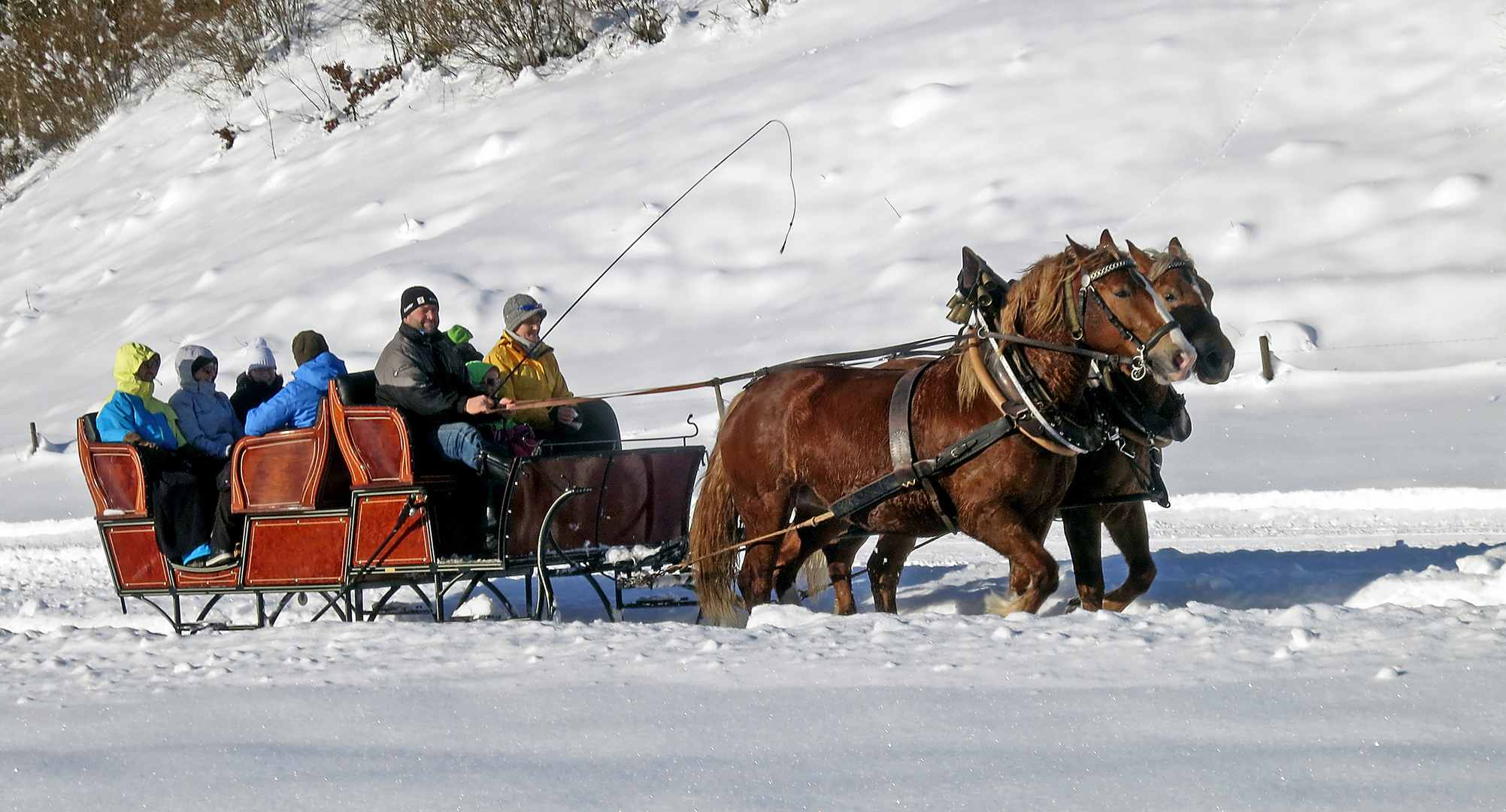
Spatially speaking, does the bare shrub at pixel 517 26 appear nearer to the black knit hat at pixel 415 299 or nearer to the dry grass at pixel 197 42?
the dry grass at pixel 197 42

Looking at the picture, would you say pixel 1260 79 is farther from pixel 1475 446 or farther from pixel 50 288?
pixel 50 288

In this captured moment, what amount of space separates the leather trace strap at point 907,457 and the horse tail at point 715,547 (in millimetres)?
1023

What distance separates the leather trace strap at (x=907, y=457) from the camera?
508 cm

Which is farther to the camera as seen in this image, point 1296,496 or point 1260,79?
point 1260,79

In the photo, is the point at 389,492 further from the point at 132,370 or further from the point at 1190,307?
the point at 1190,307

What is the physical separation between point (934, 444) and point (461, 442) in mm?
2184

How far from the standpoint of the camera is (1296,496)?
863 centimetres

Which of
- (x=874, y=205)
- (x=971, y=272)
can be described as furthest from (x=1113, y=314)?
(x=874, y=205)

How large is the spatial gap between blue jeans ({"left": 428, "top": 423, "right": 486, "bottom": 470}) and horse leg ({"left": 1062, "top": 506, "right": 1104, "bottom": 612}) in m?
2.53

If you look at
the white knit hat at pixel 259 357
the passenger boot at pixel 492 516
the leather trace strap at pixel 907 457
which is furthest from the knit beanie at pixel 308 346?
the leather trace strap at pixel 907 457

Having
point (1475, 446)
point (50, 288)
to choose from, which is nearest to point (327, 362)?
point (1475, 446)

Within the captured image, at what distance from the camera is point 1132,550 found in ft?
17.9

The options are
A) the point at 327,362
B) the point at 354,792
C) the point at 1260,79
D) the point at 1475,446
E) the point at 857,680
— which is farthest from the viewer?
the point at 1260,79

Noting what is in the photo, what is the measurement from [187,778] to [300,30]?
2891cm
